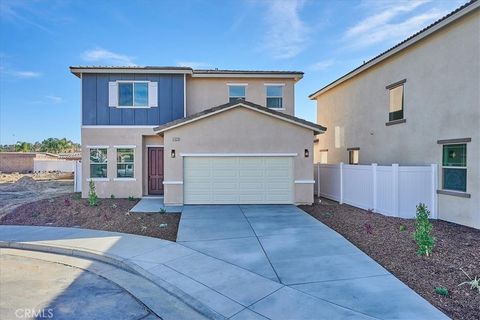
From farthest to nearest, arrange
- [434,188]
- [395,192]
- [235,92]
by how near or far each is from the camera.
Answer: [235,92] < [395,192] < [434,188]

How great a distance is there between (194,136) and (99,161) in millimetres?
5706

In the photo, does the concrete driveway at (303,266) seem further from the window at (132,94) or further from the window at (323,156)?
the window at (323,156)

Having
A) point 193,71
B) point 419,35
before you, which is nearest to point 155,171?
point 193,71

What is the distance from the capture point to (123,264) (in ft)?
20.8

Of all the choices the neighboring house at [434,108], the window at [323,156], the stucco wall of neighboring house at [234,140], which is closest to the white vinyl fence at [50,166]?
the stucco wall of neighboring house at [234,140]

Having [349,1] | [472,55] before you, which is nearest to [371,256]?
[472,55]

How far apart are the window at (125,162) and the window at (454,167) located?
13334 millimetres

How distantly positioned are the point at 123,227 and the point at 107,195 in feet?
21.1

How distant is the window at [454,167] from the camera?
9406 millimetres

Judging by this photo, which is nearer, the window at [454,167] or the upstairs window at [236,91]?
the window at [454,167]

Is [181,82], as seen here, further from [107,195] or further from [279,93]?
[107,195]

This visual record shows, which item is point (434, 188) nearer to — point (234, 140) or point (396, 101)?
point (396, 101)

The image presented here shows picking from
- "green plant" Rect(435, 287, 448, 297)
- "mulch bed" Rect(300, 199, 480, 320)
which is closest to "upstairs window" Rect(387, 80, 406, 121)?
"mulch bed" Rect(300, 199, 480, 320)

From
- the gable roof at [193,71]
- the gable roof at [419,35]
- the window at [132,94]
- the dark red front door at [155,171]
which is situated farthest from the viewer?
the dark red front door at [155,171]
